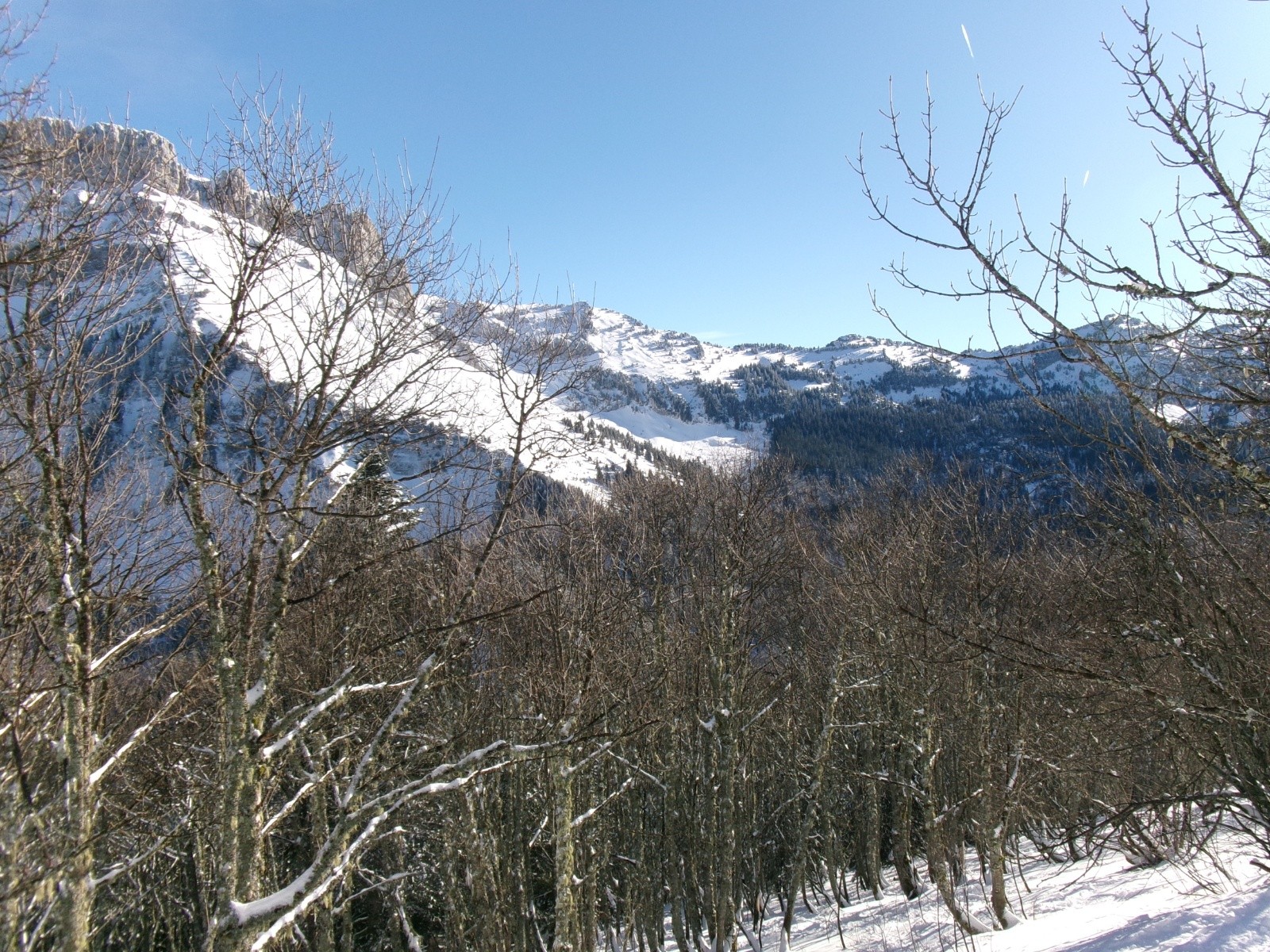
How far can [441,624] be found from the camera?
277 inches

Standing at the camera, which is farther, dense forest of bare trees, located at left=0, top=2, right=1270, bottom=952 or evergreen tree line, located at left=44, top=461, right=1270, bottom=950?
evergreen tree line, located at left=44, top=461, right=1270, bottom=950

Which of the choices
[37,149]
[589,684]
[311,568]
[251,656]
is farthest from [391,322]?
[311,568]

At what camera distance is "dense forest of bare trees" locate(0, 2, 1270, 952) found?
14.3 feet

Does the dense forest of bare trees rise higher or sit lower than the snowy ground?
higher

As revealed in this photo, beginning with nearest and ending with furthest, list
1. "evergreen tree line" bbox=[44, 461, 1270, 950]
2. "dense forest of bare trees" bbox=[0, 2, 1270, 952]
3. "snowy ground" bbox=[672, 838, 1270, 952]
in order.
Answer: "dense forest of bare trees" bbox=[0, 2, 1270, 952] < "snowy ground" bbox=[672, 838, 1270, 952] < "evergreen tree line" bbox=[44, 461, 1270, 950]

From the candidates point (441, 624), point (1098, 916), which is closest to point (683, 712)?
point (1098, 916)

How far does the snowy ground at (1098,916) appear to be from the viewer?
21.5 ft

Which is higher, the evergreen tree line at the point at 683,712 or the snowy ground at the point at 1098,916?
the evergreen tree line at the point at 683,712

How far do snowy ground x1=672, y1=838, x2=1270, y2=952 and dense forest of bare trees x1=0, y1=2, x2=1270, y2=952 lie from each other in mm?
577

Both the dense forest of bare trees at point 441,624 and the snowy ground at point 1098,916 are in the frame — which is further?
the snowy ground at point 1098,916

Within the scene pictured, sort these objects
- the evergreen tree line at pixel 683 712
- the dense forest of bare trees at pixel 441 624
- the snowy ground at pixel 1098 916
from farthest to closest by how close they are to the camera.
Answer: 1. the evergreen tree line at pixel 683 712
2. the snowy ground at pixel 1098 916
3. the dense forest of bare trees at pixel 441 624

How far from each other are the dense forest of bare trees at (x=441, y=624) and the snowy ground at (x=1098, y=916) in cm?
58

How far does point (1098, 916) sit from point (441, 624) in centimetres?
959

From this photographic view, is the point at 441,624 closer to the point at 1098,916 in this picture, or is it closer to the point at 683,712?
the point at 683,712
